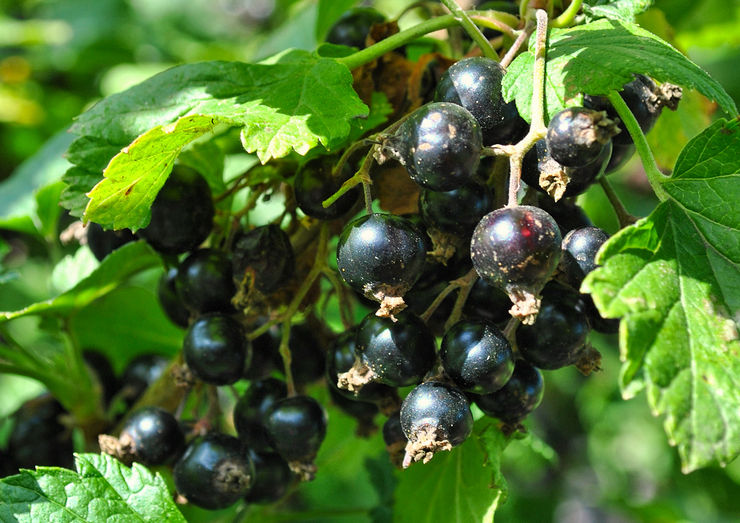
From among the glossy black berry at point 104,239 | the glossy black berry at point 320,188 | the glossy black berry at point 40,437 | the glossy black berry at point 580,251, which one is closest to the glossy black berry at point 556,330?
the glossy black berry at point 580,251

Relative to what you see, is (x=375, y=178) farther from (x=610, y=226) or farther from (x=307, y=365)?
(x=610, y=226)

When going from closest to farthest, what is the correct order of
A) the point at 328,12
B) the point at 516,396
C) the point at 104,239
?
the point at 516,396 → the point at 104,239 → the point at 328,12

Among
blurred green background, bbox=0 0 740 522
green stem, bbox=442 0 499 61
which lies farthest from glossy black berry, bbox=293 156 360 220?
blurred green background, bbox=0 0 740 522

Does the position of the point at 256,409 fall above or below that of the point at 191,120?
below

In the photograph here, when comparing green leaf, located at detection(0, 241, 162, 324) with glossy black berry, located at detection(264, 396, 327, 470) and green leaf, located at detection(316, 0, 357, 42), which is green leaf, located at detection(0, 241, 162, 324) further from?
green leaf, located at detection(316, 0, 357, 42)

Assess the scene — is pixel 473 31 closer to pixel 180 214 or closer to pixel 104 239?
pixel 180 214

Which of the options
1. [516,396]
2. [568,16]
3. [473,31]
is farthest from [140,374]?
[568,16]
